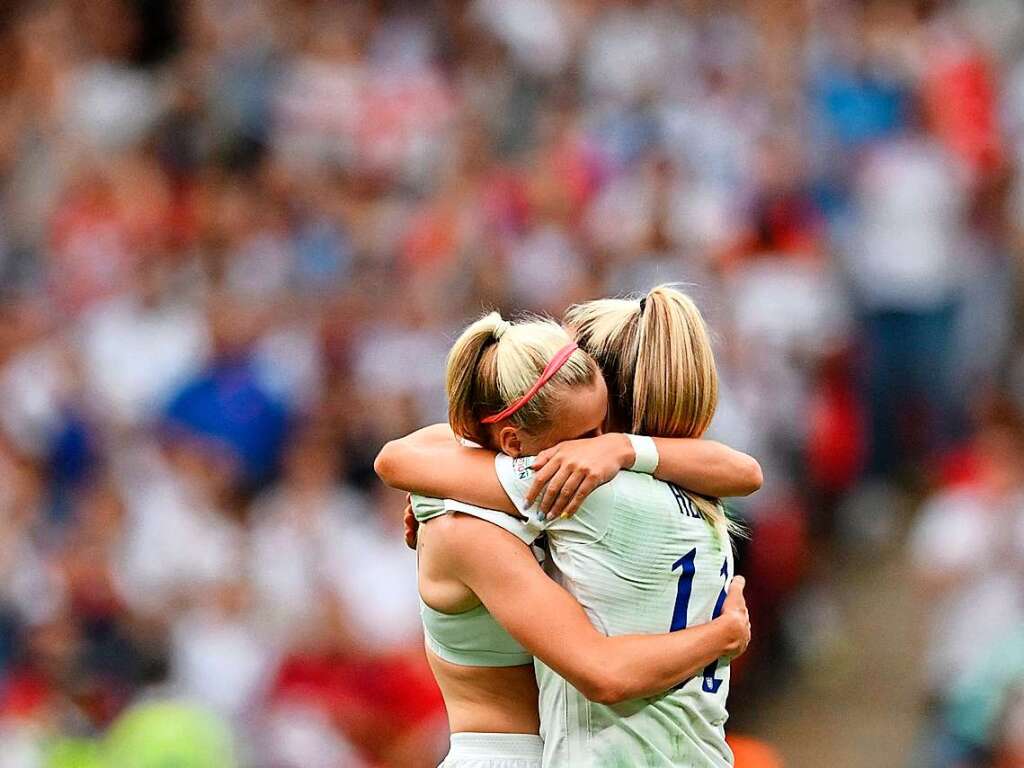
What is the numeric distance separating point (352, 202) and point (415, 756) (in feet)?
11.6

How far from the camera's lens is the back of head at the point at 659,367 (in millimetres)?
3168

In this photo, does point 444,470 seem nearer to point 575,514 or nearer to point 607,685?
point 575,514

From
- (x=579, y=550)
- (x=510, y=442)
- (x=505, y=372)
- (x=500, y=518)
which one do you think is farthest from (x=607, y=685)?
(x=505, y=372)

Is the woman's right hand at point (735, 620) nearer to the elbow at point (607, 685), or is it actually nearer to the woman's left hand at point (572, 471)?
the elbow at point (607, 685)

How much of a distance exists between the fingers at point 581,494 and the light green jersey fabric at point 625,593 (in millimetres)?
20

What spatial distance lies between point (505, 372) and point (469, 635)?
51 centimetres

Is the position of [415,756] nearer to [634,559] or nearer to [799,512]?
[799,512]

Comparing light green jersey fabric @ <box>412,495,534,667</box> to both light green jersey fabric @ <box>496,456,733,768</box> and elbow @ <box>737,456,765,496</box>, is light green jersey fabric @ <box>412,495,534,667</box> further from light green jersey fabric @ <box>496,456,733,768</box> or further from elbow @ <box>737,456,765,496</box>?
elbow @ <box>737,456,765,496</box>

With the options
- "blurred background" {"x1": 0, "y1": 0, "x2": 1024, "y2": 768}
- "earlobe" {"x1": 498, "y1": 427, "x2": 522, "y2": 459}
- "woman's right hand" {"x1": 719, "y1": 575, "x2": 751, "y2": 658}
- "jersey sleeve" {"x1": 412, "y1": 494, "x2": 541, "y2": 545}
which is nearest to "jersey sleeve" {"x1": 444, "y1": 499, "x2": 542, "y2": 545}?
"jersey sleeve" {"x1": 412, "y1": 494, "x2": 541, "y2": 545}

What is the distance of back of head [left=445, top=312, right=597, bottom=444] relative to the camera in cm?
306

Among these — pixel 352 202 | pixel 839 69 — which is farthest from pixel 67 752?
pixel 839 69

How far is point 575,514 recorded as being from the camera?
10.0 ft

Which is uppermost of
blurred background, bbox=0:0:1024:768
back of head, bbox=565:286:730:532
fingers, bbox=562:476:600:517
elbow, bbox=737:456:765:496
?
back of head, bbox=565:286:730:532

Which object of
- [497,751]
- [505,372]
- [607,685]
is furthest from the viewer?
[497,751]
